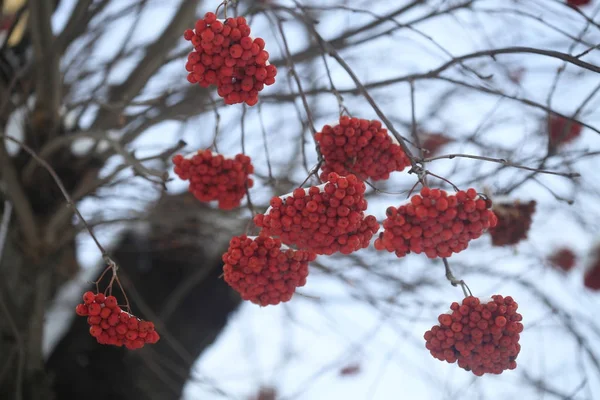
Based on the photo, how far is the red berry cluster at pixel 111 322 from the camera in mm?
1323

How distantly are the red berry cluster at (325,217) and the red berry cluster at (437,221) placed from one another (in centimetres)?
10

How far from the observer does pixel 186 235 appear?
10.7 ft

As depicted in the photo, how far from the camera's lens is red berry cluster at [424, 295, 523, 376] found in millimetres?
1293

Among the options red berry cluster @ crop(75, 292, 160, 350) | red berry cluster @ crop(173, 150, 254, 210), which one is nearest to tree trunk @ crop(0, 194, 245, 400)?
red berry cluster @ crop(173, 150, 254, 210)

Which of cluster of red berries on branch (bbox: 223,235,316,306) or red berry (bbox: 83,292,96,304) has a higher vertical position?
red berry (bbox: 83,292,96,304)

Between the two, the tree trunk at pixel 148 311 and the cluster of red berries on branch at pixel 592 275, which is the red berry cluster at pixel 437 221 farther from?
the cluster of red berries on branch at pixel 592 275

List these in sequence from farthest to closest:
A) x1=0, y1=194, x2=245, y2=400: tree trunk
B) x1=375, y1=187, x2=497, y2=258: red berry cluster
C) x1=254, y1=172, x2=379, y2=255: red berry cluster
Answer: x1=0, y1=194, x2=245, y2=400: tree trunk < x1=254, y1=172, x2=379, y2=255: red berry cluster < x1=375, y1=187, x2=497, y2=258: red berry cluster

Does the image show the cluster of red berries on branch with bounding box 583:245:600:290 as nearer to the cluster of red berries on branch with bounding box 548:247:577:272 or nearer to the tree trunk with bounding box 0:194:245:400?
the cluster of red berries on branch with bounding box 548:247:577:272

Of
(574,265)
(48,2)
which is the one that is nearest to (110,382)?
(48,2)

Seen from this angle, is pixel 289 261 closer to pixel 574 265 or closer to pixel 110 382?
pixel 110 382

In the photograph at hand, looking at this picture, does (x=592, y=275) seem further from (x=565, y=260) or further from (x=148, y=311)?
(x=148, y=311)

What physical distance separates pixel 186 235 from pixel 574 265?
2376 mm

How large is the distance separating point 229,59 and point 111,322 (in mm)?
679

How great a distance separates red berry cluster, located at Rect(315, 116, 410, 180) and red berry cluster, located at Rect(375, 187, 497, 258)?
32 cm
